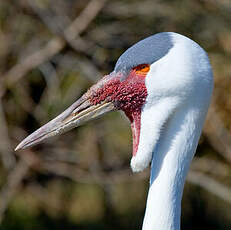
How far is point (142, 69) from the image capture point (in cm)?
296

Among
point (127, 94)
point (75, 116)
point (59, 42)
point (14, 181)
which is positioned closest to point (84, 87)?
point (59, 42)

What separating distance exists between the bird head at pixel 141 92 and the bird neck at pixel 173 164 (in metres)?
0.06

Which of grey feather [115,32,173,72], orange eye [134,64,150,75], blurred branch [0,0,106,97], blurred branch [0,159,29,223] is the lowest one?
blurred branch [0,159,29,223]

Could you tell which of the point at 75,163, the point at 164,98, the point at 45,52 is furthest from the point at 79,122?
the point at 75,163

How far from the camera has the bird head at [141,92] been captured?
2.81m

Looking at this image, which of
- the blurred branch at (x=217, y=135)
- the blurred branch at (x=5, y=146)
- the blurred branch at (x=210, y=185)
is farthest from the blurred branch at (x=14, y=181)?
the blurred branch at (x=217, y=135)

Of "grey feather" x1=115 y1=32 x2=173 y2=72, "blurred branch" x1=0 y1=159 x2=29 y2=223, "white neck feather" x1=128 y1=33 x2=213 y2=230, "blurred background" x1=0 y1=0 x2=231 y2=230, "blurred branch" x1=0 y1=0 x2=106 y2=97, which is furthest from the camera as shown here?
"blurred branch" x1=0 y1=159 x2=29 y2=223

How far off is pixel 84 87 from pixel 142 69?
19.3 ft

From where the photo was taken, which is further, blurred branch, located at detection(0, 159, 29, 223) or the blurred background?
blurred branch, located at detection(0, 159, 29, 223)

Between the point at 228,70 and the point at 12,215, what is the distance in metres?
4.11

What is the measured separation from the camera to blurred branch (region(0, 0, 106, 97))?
7582 mm

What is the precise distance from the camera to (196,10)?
27.0 feet

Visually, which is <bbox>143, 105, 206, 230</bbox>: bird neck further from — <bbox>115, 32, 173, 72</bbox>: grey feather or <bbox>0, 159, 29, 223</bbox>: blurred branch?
<bbox>0, 159, 29, 223</bbox>: blurred branch

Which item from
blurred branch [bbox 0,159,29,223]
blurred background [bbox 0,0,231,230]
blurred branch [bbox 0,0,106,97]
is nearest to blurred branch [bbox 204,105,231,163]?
blurred background [bbox 0,0,231,230]
